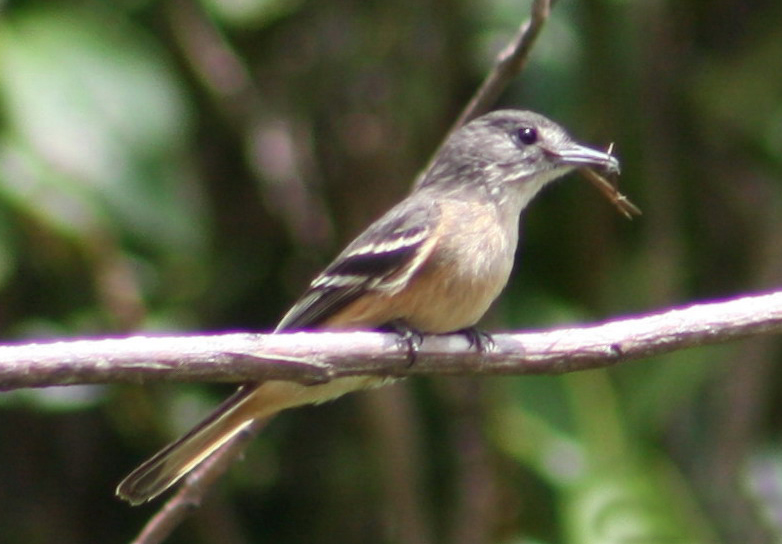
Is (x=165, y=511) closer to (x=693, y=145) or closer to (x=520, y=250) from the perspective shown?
(x=520, y=250)

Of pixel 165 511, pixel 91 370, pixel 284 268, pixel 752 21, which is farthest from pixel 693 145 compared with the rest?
pixel 91 370

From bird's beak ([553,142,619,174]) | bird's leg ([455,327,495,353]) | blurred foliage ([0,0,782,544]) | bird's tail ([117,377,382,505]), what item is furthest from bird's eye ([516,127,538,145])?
bird's tail ([117,377,382,505])

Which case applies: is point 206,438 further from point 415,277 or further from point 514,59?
point 514,59

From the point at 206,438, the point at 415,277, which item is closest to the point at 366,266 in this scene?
the point at 415,277

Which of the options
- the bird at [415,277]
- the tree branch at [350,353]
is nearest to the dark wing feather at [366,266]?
the bird at [415,277]

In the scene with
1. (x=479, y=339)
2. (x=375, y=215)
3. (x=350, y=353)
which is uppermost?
(x=350, y=353)

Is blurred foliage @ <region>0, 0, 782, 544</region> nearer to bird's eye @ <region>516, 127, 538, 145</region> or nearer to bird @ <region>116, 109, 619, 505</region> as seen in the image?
bird's eye @ <region>516, 127, 538, 145</region>
